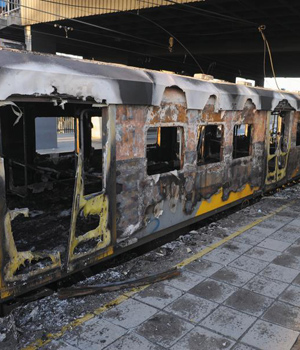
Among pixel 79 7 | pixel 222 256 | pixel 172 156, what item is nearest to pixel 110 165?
pixel 222 256

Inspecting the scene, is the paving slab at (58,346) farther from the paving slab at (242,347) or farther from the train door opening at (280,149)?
the train door opening at (280,149)

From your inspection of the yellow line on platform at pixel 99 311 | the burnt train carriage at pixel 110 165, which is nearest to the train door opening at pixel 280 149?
the burnt train carriage at pixel 110 165

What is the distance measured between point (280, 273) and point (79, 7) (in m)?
11.8

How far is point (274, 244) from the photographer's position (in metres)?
6.66

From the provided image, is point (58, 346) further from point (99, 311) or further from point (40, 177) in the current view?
point (40, 177)

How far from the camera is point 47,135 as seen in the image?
20.1 meters

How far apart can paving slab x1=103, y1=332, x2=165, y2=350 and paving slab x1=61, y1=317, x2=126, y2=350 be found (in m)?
0.06

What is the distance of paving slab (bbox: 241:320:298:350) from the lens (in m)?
A: 3.74

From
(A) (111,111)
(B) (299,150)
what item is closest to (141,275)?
(A) (111,111)

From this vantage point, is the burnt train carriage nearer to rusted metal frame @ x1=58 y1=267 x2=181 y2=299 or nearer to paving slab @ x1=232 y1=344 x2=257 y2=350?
rusted metal frame @ x1=58 y1=267 x2=181 y2=299

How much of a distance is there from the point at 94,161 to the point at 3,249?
5922mm

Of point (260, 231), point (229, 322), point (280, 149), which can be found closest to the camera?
point (229, 322)

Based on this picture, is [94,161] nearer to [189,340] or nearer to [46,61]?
[46,61]

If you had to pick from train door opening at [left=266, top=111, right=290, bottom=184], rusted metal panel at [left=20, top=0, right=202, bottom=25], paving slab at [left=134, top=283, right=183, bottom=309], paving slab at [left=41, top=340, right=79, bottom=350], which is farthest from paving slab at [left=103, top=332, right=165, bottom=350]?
rusted metal panel at [left=20, top=0, right=202, bottom=25]
